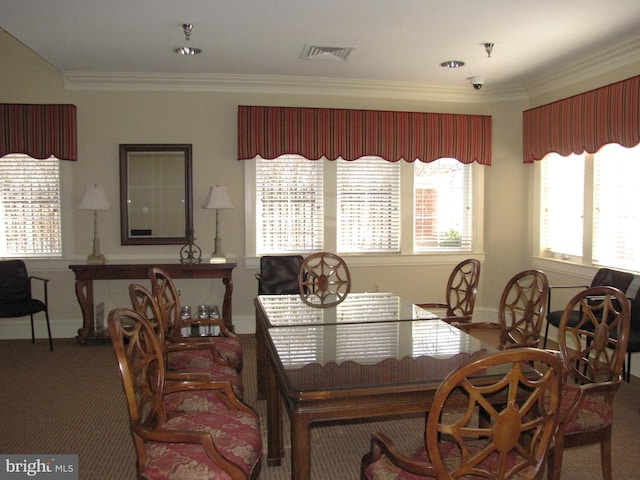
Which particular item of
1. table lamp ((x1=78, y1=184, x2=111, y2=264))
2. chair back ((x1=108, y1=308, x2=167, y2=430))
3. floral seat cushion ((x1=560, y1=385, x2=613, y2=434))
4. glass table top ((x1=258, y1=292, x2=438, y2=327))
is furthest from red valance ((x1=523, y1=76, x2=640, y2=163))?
table lamp ((x1=78, y1=184, x2=111, y2=264))

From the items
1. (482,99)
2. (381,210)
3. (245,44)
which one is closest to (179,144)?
(245,44)

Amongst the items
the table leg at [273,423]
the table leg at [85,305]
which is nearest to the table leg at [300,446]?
the table leg at [273,423]

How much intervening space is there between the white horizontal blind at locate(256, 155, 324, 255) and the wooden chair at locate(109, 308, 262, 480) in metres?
3.36

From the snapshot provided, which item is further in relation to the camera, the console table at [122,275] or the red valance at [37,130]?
the red valance at [37,130]

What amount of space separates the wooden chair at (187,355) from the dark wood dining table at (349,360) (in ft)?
0.96

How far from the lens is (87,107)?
5.48 metres

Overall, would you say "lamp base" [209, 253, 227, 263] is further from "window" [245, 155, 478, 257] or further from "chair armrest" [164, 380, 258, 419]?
"chair armrest" [164, 380, 258, 419]

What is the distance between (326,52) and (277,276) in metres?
2.17

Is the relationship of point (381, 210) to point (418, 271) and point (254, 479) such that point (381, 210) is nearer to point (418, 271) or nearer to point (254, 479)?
point (418, 271)

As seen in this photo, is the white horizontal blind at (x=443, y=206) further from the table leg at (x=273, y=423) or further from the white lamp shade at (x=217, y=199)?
the table leg at (x=273, y=423)

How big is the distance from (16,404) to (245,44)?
323cm

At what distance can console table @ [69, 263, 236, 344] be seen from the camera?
16.7 ft

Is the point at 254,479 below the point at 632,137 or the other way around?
below

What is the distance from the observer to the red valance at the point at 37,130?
17.3 ft
